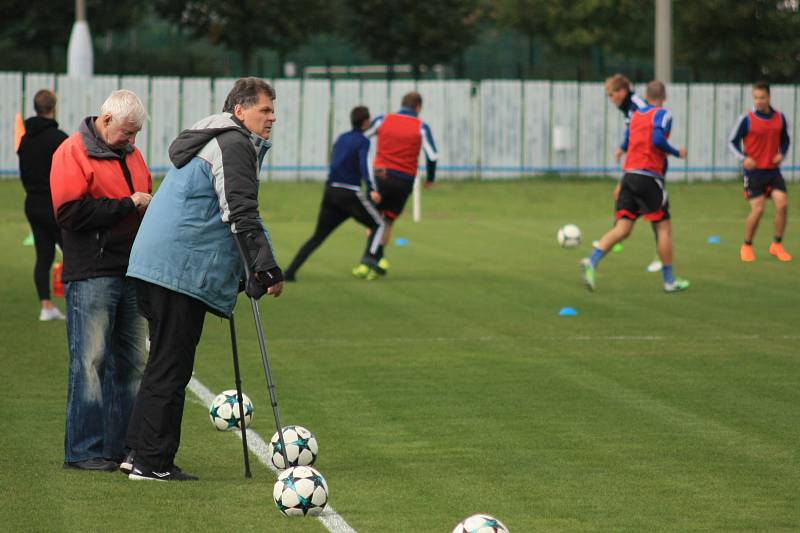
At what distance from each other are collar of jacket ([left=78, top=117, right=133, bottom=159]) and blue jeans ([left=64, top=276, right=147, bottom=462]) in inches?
24.2

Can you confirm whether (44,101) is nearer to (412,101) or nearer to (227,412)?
(227,412)

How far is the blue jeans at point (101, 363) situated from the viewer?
7418 mm

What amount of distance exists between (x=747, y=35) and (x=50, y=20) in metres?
21.5

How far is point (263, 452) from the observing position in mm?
8023

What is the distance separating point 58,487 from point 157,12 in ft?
150

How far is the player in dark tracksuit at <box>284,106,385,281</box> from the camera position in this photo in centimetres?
1703

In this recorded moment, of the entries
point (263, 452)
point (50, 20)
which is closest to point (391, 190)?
point (263, 452)

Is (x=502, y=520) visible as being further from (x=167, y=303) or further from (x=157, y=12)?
(x=157, y=12)

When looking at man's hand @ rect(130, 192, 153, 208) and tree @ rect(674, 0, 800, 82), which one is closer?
man's hand @ rect(130, 192, 153, 208)

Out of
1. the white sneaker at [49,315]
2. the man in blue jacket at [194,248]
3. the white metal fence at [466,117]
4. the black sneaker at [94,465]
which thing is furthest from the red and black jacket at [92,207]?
the white metal fence at [466,117]

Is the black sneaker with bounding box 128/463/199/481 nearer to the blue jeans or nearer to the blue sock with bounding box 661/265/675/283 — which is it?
the blue jeans

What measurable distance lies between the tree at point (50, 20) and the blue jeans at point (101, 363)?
39808mm

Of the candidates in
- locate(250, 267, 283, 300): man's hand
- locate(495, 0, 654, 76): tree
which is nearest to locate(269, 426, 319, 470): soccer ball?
locate(250, 267, 283, 300): man's hand

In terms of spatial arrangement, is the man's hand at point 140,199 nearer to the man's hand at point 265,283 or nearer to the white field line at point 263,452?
the man's hand at point 265,283
